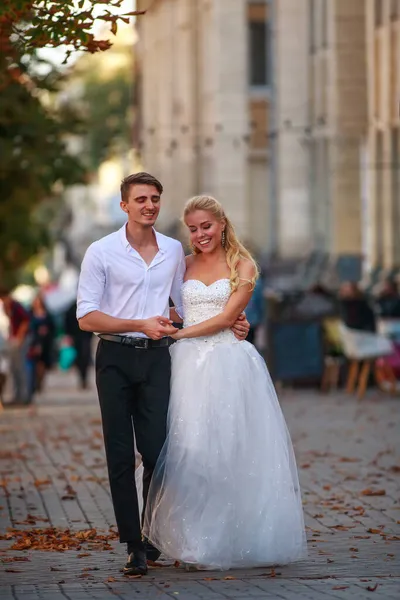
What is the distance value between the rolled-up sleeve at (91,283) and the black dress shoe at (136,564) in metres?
1.25

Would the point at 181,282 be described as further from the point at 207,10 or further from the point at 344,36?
the point at 207,10

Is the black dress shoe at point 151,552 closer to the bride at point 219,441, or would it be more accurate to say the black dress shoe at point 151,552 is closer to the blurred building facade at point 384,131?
the bride at point 219,441

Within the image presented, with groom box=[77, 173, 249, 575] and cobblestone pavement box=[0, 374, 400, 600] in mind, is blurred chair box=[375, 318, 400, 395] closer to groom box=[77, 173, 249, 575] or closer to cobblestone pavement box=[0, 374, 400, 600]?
cobblestone pavement box=[0, 374, 400, 600]

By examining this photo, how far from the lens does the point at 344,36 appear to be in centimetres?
4125

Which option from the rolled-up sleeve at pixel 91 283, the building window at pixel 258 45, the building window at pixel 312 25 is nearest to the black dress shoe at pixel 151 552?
the rolled-up sleeve at pixel 91 283

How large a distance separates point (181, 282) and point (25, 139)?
13473 mm

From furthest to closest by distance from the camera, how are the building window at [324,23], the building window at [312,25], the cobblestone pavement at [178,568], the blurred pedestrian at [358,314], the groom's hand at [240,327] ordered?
the building window at [312,25] → the building window at [324,23] → the blurred pedestrian at [358,314] → the groom's hand at [240,327] → the cobblestone pavement at [178,568]

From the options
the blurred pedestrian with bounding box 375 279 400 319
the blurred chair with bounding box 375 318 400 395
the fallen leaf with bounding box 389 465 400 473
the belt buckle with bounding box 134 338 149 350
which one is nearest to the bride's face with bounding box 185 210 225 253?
the belt buckle with bounding box 134 338 149 350

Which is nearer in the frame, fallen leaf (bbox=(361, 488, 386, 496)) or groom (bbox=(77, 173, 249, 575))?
groom (bbox=(77, 173, 249, 575))

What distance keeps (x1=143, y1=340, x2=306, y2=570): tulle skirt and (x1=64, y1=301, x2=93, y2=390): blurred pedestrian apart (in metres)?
22.9

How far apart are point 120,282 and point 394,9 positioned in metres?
26.7

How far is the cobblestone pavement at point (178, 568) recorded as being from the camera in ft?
30.5

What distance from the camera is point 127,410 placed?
989 cm

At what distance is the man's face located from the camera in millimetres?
9828
